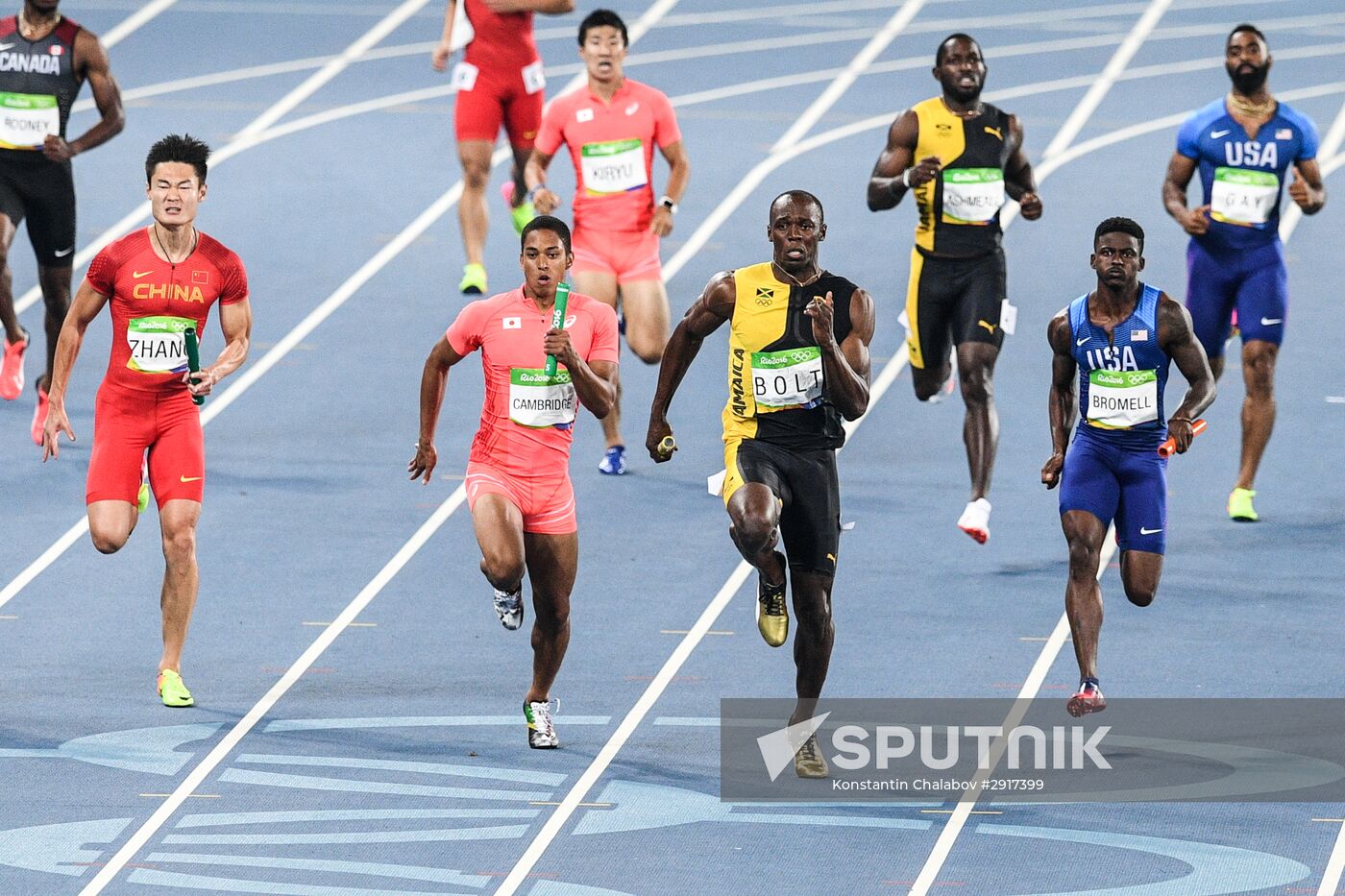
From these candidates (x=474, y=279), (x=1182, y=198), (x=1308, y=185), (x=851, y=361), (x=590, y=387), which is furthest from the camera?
(x=474, y=279)

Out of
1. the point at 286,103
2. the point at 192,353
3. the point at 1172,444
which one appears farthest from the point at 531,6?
the point at 1172,444

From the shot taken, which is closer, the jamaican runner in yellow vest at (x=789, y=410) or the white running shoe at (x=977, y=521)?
the jamaican runner in yellow vest at (x=789, y=410)

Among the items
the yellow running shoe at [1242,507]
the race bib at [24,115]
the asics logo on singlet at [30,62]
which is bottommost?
the yellow running shoe at [1242,507]

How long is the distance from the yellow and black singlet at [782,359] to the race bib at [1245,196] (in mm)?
3854

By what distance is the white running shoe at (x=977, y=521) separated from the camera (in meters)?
10.9

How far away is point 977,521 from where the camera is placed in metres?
10.9

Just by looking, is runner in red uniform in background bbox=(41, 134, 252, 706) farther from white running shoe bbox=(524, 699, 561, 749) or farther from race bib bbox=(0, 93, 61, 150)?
race bib bbox=(0, 93, 61, 150)

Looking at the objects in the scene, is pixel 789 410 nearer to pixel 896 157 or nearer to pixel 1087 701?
pixel 1087 701

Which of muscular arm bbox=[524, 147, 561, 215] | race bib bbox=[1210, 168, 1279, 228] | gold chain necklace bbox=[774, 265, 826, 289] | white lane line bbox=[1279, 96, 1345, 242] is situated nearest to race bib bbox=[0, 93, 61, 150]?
muscular arm bbox=[524, 147, 561, 215]

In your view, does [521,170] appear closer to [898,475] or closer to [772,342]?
[898,475]

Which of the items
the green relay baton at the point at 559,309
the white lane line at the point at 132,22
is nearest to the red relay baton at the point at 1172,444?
the green relay baton at the point at 559,309

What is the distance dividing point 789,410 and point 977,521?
8.59 feet

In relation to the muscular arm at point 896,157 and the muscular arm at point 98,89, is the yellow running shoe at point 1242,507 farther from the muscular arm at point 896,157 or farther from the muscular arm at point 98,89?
the muscular arm at point 98,89

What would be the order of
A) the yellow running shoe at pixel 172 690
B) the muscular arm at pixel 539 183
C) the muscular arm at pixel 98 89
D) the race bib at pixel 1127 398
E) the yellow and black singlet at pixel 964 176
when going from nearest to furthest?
the race bib at pixel 1127 398 < the yellow running shoe at pixel 172 690 < the yellow and black singlet at pixel 964 176 < the muscular arm at pixel 539 183 < the muscular arm at pixel 98 89
